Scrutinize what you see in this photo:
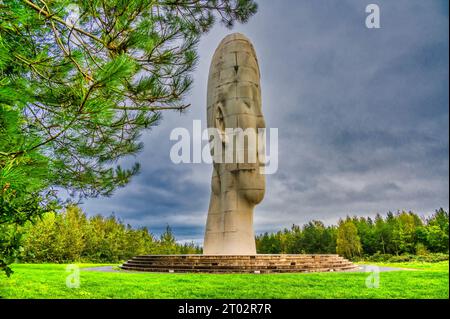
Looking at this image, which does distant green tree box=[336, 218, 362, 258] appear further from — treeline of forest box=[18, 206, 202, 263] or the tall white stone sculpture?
the tall white stone sculpture

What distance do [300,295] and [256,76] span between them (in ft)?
23.0

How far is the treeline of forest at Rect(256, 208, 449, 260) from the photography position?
2547 centimetres

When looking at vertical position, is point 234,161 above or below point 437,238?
above

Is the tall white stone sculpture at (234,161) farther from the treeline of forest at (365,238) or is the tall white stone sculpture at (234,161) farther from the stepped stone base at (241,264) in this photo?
the treeline of forest at (365,238)

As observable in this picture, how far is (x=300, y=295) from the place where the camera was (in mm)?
3871

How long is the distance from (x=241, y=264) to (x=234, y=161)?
2.95 metres

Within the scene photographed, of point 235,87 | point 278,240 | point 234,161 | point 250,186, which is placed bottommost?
point 278,240

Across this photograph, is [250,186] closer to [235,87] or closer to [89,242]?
[235,87]

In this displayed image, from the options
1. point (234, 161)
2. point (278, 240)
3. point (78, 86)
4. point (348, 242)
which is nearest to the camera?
point (78, 86)

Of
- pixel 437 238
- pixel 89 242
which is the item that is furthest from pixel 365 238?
pixel 89 242

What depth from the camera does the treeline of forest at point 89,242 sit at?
16.4m

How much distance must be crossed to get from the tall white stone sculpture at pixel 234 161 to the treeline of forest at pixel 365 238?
1979cm

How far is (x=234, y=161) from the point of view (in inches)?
353

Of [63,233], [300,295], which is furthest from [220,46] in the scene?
[63,233]
